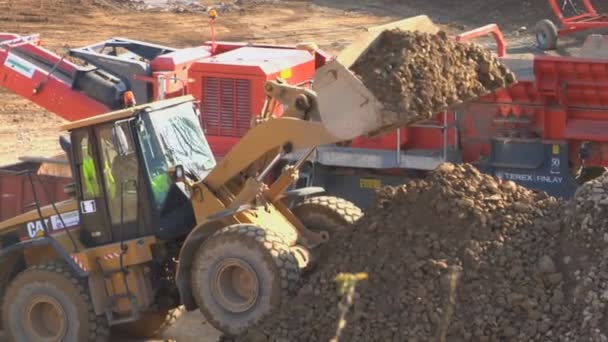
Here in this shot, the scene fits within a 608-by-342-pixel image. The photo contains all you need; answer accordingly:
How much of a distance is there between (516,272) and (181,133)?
308 cm

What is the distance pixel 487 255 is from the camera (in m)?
A: 8.64

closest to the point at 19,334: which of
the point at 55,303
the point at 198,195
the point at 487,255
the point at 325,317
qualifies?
the point at 55,303

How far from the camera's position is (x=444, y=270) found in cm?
854

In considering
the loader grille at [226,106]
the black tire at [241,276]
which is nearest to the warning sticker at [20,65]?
the loader grille at [226,106]

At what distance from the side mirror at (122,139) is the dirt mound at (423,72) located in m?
1.89

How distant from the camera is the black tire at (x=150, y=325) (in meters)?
10.5

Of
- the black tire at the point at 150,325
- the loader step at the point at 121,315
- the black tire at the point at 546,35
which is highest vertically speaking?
the black tire at the point at 546,35

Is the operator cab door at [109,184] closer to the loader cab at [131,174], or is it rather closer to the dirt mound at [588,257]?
the loader cab at [131,174]

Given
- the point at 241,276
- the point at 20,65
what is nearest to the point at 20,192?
the point at 20,65

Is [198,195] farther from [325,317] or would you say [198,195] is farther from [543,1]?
[543,1]

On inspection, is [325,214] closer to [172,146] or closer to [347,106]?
[172,146]

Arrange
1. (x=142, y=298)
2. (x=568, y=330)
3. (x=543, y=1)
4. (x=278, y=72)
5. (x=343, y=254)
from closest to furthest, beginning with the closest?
(x=568, y=330), (x=343, y=254), (x=142, y=298), (x=278, y=72), (x=543, y=1)

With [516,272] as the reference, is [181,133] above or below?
above

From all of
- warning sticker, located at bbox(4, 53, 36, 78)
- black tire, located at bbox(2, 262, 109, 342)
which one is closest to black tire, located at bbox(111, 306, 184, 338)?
black tire, located at bbox(2, 262, 109, 342)
